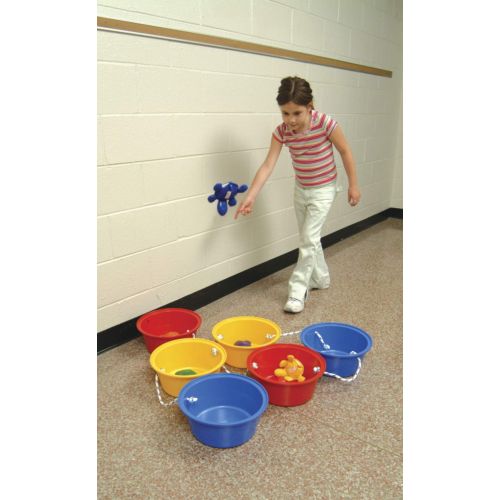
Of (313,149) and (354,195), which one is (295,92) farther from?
(354,195)

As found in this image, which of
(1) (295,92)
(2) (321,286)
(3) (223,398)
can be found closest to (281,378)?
(3) (223,398)

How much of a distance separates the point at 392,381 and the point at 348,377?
15cm

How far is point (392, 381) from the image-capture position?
1.53m

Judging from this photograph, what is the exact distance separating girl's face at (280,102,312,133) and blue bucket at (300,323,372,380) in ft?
2.89

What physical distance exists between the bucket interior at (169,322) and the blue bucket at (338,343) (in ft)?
1.52

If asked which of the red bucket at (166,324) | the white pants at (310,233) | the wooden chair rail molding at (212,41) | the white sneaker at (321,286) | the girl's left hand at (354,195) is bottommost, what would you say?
the red bucket at (166,324)

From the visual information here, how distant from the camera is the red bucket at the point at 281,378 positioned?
1.37m

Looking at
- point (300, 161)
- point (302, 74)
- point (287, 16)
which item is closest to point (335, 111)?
point (302, 74)

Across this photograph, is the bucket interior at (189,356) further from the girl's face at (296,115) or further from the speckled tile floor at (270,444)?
the girl's face at (296,115)

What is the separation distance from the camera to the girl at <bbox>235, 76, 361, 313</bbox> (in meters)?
2.00

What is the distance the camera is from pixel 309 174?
6.87 ft

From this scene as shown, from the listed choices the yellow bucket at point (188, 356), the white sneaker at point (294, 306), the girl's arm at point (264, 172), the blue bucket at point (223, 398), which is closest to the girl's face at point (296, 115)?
the girl's arm at point (264, 172)

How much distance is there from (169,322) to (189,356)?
30cm
